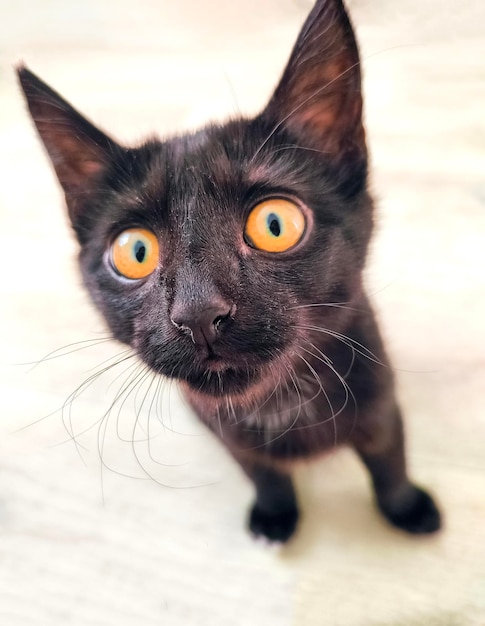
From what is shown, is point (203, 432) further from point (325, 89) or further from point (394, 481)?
point (325, 89)

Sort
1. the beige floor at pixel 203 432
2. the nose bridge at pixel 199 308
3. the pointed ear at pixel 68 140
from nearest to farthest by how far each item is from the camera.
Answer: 1. the nose bridge at pixel 199 308
2. the pointed ear at pixel 68 140
3. the beige floor at pixel 203 432

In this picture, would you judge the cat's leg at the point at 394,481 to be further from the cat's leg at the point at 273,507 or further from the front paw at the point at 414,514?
the cat's leg at the point at 273,507

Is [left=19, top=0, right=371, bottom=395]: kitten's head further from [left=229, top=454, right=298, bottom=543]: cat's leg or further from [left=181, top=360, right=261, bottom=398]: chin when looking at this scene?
[left=229, top=454, right=298, bottom=543]: cat's leg

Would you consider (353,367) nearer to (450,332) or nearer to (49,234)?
(450,332)

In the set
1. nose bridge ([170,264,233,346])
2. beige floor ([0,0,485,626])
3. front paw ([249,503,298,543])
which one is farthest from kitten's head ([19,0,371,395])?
front paw ([249,503,298,543])

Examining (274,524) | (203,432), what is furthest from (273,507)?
(203,432)

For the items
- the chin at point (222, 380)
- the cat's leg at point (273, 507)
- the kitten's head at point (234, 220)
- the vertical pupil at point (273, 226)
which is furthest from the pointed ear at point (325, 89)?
the cat's leg at point (273, 507)
